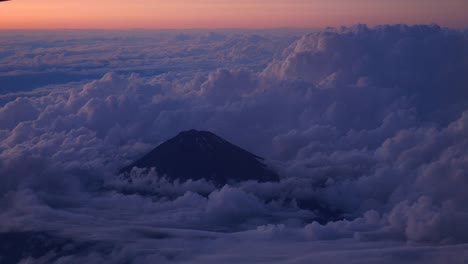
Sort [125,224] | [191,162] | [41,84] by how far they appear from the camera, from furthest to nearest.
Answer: [41,84], [191,162], [125,224]

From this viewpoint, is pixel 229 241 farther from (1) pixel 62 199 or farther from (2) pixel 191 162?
(2) pixel 191 162

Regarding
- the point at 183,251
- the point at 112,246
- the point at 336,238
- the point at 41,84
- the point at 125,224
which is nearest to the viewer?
the point at 183,251

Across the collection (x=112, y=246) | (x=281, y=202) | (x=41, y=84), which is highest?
(x=41, y=84)

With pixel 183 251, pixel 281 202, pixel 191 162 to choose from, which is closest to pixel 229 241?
pixel 183 251

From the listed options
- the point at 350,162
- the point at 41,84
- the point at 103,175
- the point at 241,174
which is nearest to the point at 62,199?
the point at 103,175

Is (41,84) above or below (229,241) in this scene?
above

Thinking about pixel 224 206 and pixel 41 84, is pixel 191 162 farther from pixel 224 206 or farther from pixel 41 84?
pixel 41 84

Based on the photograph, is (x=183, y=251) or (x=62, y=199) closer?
(x=183, y=251)
